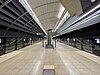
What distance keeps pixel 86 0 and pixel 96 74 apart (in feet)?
16.3

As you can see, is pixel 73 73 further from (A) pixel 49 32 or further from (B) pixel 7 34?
(A) pixel 49 32

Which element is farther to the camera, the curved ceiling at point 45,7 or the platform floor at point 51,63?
the curved ceiling at point 45,7

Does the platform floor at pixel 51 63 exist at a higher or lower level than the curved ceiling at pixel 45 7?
lower

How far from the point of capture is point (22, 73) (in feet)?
21.0

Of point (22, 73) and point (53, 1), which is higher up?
point (53, 1)

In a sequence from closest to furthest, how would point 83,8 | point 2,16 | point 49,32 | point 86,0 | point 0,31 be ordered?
point 86,0
point 83,8
point 2,16
point 0,31
point 49,32

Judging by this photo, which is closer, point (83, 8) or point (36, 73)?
point (36, 73)

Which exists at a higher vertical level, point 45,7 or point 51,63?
point 45,7

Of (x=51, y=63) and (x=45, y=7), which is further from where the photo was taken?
(x=45, y=7)

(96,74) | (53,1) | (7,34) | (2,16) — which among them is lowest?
(96,74)

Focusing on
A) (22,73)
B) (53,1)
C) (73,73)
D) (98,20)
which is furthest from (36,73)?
(53,1)

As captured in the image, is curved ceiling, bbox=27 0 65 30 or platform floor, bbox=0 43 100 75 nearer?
platform floor, bbox=0 43 100 75

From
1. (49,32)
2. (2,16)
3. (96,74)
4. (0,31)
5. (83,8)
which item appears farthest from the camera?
(49,32)

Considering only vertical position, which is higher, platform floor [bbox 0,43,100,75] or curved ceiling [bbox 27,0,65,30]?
curved ceiling [bbox 27,0,65,30]
